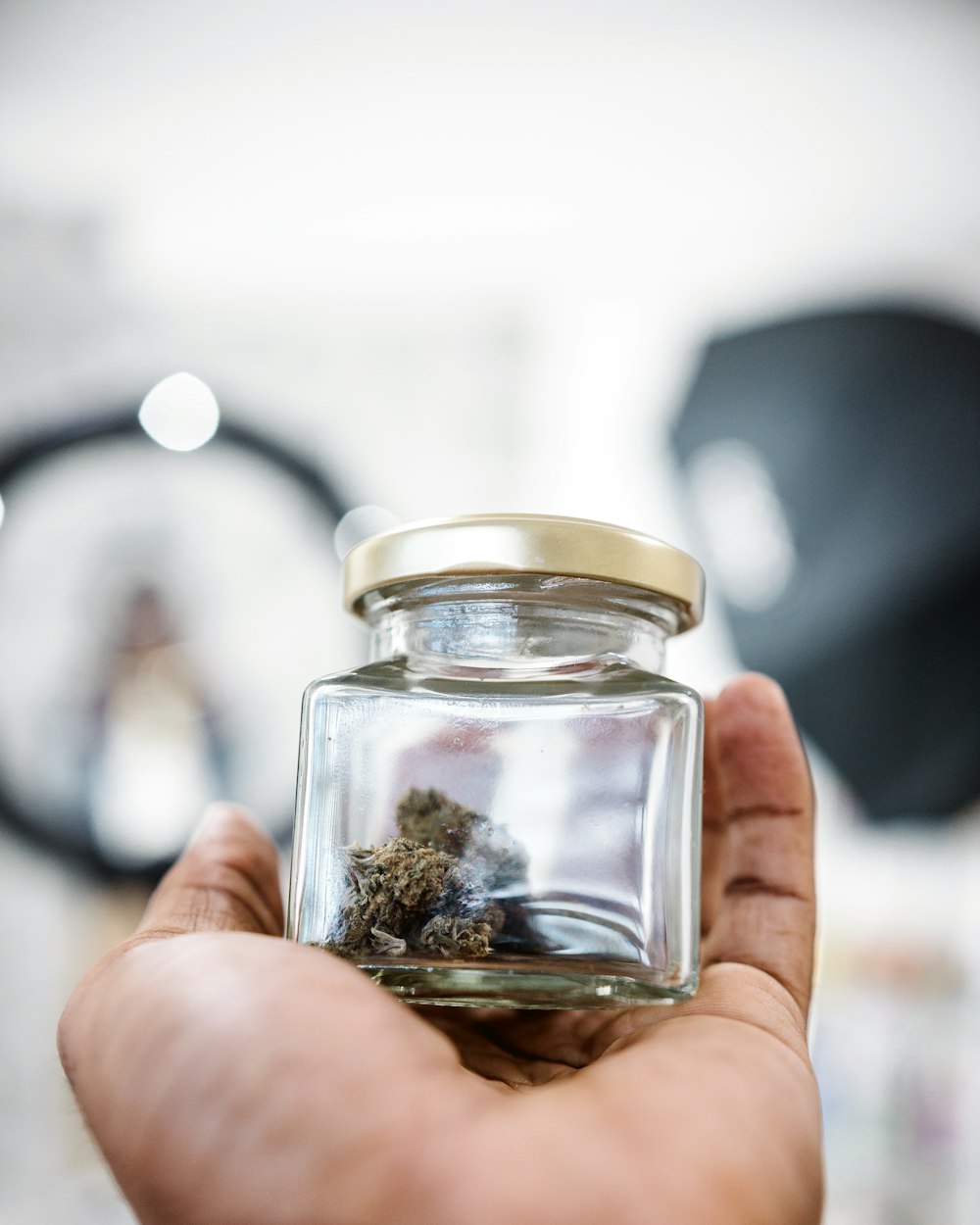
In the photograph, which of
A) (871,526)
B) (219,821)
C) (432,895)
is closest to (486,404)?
(871,526)

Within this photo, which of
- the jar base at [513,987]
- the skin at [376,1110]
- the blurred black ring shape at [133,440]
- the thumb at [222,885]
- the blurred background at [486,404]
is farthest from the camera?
the blurred black ring shape at [133,440]

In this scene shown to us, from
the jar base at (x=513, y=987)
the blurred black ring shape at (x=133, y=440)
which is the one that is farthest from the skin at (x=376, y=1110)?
the blurred black ring shape at (x=133, y=440)

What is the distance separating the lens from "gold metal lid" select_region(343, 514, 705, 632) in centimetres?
46

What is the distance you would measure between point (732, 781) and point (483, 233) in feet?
2.92

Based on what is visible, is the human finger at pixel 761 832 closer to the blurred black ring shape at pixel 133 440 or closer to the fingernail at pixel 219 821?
the fingernail at pixel 219 821

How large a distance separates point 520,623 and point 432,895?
0.15m

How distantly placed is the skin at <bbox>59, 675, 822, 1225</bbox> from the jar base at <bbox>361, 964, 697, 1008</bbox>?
0.02 m

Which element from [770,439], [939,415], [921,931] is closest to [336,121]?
[770,439]

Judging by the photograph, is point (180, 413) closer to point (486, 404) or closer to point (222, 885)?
point (486, 404)

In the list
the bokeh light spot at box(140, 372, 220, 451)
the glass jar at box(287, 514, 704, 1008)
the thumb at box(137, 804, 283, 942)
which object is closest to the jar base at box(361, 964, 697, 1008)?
the glass jar at box(287, 514, 704, 1008)

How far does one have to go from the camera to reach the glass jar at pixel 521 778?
0.45 meters

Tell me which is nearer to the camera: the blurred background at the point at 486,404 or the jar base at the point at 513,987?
the jar base at the point at 513,987

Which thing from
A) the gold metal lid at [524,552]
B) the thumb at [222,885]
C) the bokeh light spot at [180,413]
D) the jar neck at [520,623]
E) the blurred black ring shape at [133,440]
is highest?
the bokeh light spot at [180,413]

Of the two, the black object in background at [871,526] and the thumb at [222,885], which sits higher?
the black object in background at [871,526]
